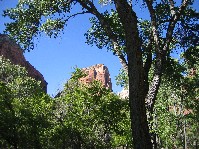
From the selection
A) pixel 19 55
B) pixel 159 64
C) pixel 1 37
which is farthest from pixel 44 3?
pixel 19 55

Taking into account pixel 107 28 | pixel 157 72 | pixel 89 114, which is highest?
pixel 107 28

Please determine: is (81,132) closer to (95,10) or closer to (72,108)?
(72,108)

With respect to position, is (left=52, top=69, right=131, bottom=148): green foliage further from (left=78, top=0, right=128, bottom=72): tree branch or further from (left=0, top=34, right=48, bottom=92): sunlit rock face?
(left=0, top=34, right=48, bottom=92): sunlit rock face

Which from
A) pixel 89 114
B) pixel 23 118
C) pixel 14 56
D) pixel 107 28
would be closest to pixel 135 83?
pixel 107 28

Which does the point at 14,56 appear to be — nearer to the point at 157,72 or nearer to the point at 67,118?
the point at 67,118

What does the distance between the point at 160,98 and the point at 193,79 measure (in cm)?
746

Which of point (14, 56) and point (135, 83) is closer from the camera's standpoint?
point (135, 83)

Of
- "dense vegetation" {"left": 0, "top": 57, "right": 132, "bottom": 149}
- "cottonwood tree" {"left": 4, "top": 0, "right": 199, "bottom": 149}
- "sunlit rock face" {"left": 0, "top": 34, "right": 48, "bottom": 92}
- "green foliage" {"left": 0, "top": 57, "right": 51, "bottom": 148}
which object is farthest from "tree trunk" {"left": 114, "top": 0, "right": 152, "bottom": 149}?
"sunlit rock face" {"left": 0, "top": 34, "right": 48, "bottom": 92}

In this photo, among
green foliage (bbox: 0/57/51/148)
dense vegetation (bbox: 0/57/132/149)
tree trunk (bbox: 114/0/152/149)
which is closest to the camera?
tree trunk (bbox: 114/0/152/149)

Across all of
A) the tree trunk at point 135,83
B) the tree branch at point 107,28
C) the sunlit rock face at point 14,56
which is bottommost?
the tree trunk at point 135,83

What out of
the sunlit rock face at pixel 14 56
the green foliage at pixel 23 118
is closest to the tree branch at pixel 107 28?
the green foliage at pixel 23 118

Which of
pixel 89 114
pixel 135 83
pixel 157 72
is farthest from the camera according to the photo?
pixel 89 114

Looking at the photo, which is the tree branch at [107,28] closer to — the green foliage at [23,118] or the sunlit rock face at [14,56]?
the green foliage at [23,118]

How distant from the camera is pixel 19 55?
3915 inches
